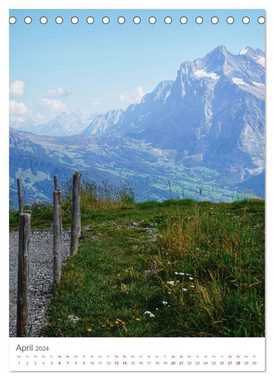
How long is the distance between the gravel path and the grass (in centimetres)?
19

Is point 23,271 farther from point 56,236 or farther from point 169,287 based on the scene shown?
point 56,236

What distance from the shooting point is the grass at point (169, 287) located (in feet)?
21.9

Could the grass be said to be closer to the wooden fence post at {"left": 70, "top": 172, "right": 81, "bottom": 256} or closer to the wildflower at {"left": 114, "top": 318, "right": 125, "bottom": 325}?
the wildflower at {"left": 114, "top": 318, "right": 125, "bottom": 325}

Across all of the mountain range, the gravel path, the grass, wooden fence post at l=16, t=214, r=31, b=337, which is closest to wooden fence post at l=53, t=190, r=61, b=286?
the grass

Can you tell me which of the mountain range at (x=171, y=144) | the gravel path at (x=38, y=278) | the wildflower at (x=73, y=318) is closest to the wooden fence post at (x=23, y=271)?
the gravel path at (x=38, y=278)

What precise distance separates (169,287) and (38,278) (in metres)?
3.02

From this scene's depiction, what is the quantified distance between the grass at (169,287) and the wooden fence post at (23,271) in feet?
1.46

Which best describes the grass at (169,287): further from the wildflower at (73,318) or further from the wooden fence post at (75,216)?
the wooden fence post at (75,216)

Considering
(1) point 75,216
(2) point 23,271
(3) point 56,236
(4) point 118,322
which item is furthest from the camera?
(1) point 75,216

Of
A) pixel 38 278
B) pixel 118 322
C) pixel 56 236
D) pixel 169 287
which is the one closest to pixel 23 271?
pixel 118 322

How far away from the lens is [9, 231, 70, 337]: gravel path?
7875 mm

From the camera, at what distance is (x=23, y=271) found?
22.6ft
